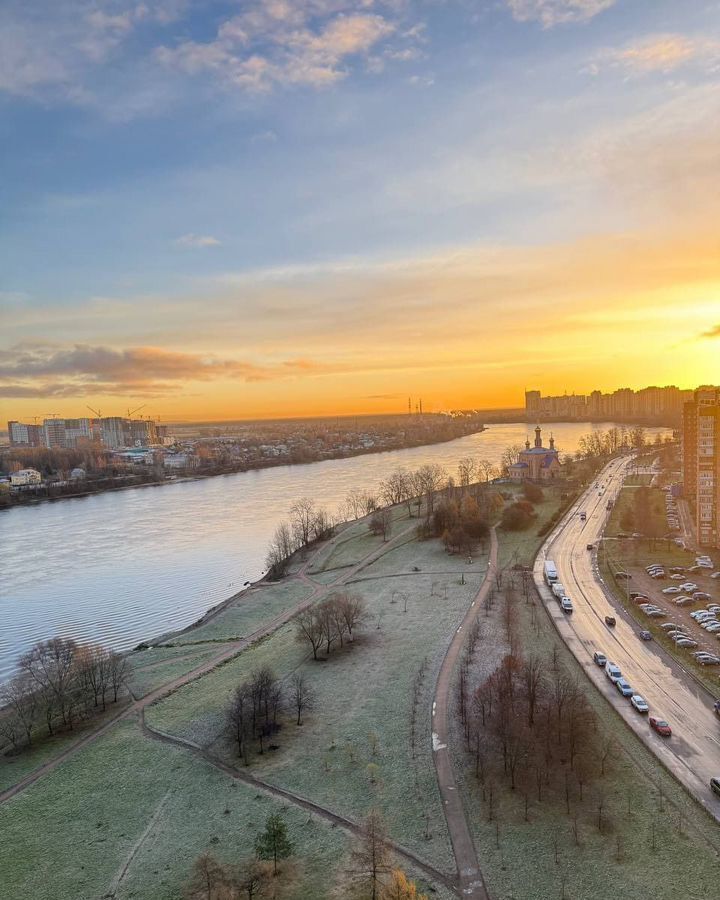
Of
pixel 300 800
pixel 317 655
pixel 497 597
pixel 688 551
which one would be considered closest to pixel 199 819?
pixel 300 800

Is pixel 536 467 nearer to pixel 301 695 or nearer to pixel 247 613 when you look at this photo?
pixel 247 613

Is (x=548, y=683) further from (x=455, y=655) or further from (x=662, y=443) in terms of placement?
(x=662, y=443)

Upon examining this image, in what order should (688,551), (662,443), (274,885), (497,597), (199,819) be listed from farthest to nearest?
(662,443), (688,551), (497,597), (199,819), (274,885)

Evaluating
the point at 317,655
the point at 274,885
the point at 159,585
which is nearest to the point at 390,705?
the point at 317,655

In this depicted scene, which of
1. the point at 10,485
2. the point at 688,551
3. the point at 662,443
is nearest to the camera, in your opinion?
the point at 688,551

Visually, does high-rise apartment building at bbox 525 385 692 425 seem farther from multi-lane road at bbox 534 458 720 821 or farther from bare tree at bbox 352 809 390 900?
bare tree at bbox 352 809 390 900

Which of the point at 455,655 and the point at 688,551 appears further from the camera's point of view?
the point at 688,551
